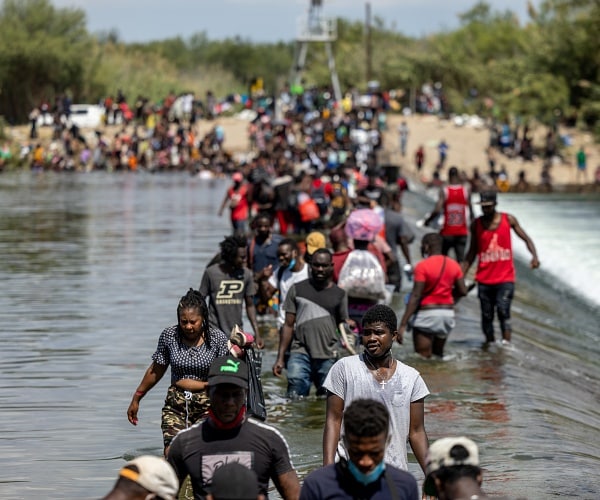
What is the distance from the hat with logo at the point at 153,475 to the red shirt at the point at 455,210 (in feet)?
43.7

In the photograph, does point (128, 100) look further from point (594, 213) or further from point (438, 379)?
point (438, 379)

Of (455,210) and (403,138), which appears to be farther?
(403,138)

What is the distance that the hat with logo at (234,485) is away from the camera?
16.0 feet

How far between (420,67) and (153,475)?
290 ft

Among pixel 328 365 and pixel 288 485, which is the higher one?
pixel 288 485

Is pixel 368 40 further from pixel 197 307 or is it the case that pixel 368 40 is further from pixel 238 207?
pixel 197 307

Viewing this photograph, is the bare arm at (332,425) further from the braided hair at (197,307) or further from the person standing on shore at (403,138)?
the person standing on shore at (403,138)

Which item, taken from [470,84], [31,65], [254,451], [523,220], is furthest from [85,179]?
[254,451]

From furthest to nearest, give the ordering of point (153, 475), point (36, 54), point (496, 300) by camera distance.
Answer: point (36, 54) < point (496, 300) < point (153, 475)

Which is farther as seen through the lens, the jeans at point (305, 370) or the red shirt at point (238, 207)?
the red shirt at point (238, 207)

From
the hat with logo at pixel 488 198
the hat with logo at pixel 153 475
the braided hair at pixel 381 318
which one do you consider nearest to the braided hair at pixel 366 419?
the hat with logo at pixel 153 475

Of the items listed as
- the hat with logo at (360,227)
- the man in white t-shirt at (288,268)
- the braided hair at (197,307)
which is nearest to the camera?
the braided hair at (197,307)

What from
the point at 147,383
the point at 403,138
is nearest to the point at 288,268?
the point at 147,383

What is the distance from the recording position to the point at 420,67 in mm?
92188
